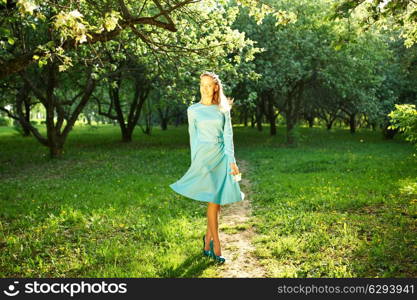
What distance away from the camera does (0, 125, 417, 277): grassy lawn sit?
5.68m

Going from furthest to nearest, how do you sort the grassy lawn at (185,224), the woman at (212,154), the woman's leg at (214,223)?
the woman's leg at (214,223) < the grassy lawn at (185,224) < the woman at (212,154)

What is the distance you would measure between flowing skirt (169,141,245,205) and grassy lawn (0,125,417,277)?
41.7 inches

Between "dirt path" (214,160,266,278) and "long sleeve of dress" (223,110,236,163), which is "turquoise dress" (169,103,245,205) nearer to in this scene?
"long sleeve of dress" (223,110,236,163)

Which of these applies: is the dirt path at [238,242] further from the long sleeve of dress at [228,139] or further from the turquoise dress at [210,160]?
→ the long sleeve of dress at [228,139]

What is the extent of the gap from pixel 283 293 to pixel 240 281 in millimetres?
568

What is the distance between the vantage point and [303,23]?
2236 cm

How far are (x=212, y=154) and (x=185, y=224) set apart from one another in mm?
2554

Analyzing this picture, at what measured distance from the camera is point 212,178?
18.7 feet

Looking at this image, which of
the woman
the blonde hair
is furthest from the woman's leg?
the blonde hair

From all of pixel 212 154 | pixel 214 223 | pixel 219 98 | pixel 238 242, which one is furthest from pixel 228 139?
pixel 238 242

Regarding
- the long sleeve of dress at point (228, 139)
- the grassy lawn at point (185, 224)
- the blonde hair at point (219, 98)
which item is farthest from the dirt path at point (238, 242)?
the blonde hair at point (219, 98)

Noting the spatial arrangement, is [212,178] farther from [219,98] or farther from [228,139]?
[219,98]

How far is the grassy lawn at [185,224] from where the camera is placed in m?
5.68

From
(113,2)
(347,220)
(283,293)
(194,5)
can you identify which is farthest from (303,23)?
(283,293)
